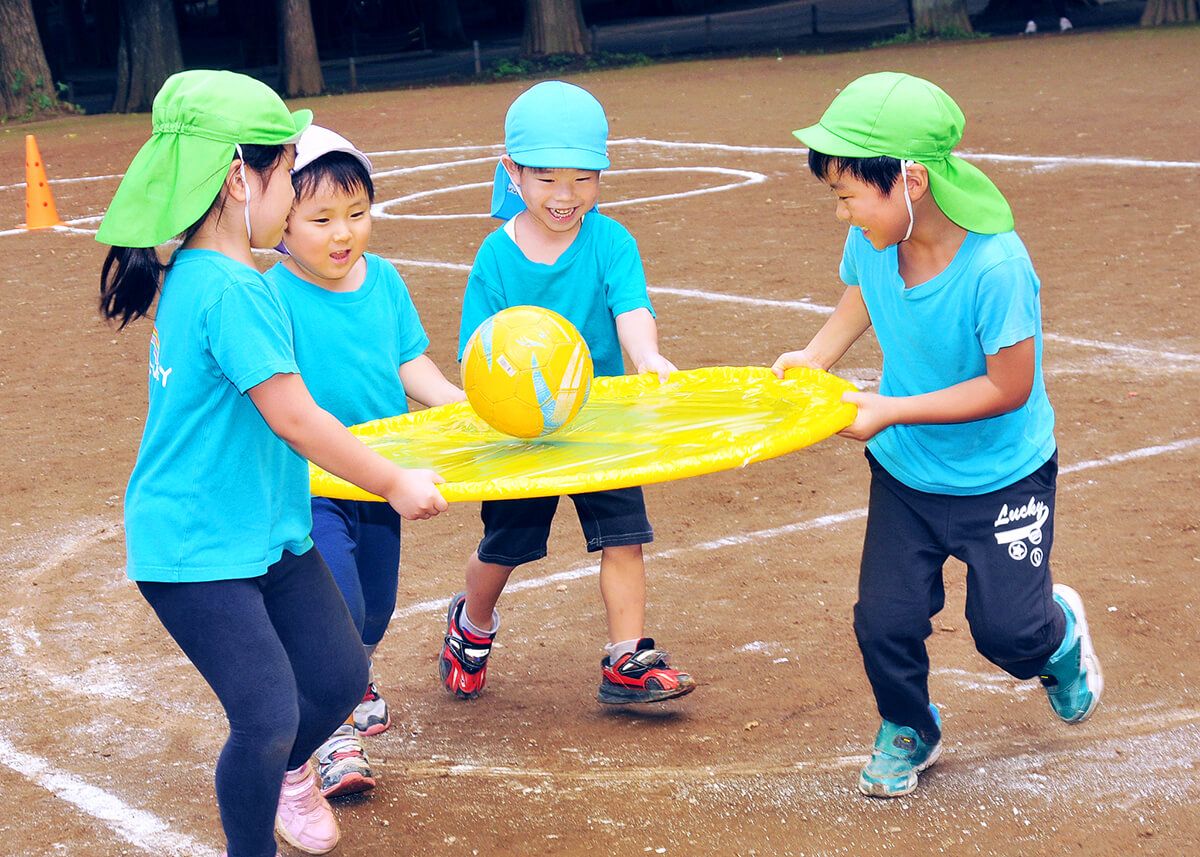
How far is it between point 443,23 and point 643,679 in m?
45.0

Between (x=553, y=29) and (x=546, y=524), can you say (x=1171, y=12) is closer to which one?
(x=553, y=29)

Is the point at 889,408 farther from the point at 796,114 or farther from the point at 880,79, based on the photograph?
the point at 796,114

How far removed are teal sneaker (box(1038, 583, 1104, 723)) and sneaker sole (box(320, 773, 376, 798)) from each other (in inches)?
74.4

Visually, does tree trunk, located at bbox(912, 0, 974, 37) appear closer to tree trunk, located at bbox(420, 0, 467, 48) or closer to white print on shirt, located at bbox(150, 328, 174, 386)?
tree trunk, located at bbox(420, 0, 467, 48)

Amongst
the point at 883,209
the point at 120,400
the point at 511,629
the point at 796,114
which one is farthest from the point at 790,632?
the point at 796,114

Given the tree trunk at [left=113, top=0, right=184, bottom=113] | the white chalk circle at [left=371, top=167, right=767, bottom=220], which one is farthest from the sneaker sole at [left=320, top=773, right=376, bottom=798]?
the tree trunk at [left=113, top=0, right=184, bottom=113]

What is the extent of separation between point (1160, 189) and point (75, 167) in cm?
1408

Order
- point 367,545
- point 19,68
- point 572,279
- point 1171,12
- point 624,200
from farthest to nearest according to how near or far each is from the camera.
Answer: point 1171,12, point 19,68, point 624,200, point 572,279, point 367,545

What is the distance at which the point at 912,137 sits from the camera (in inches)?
151

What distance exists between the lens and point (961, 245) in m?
3.98

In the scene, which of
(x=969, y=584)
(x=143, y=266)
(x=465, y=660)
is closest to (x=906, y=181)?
(x=969, y=584)

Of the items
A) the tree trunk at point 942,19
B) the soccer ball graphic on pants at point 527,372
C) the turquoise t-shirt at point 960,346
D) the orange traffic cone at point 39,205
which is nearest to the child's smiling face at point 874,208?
the turquoise t-shirt at point 960,346

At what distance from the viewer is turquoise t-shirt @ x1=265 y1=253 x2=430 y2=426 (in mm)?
4414

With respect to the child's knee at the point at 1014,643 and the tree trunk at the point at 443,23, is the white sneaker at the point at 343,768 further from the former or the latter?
the tree trunk at the point at 443,23
